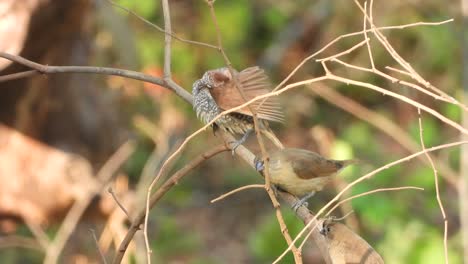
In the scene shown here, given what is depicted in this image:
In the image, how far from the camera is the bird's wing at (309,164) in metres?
2.48

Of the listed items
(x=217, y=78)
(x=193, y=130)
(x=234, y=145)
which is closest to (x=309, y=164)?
(x=217, y=78)

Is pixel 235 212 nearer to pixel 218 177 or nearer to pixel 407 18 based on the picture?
pixel 218 177

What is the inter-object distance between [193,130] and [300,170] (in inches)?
151

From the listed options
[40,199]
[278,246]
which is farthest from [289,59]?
[40,199]

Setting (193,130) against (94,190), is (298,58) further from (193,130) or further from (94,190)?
(94,190)

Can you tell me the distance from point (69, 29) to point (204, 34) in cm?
298

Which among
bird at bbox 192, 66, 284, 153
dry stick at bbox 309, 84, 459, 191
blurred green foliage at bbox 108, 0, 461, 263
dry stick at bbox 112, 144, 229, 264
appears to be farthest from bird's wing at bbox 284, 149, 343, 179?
blurred green foliage at bbox 108, 0, 461, 263

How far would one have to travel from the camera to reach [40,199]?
419cm

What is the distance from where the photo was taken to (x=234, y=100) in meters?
2.33

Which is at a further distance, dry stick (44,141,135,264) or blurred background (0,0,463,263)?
blurred background (0,0,463,263)

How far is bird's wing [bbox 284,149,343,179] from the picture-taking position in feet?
8.15

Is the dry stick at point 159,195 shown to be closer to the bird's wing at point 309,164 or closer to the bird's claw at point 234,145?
the bird's claw at point 234,145

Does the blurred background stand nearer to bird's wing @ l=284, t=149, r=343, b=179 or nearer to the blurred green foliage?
the blurred green foliage

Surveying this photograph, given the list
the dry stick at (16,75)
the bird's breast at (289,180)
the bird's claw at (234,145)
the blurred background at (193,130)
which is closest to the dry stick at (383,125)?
the blurred background at (193,130)
